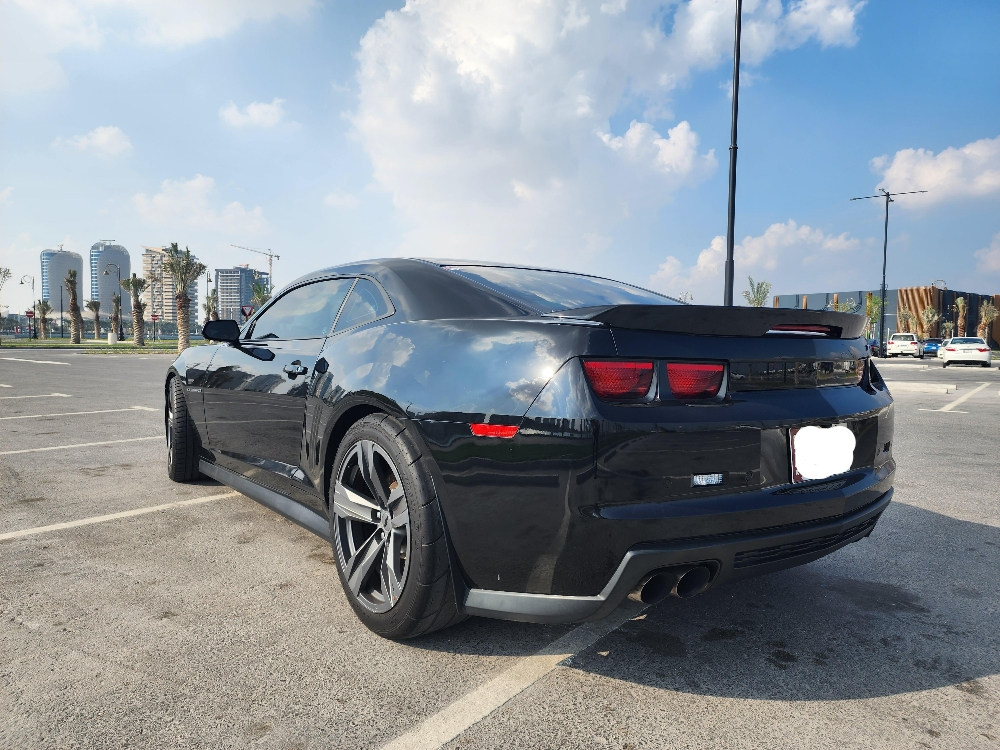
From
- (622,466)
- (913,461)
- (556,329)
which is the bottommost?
(913,461)

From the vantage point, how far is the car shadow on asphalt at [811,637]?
2188 millimetres

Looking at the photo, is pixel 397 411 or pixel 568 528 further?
pixel 397 411

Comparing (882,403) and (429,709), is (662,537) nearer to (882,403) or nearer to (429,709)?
(429,709)

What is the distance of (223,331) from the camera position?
3.83 m

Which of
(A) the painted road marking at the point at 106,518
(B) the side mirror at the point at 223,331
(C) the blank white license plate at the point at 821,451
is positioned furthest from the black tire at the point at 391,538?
(A) the painted road marking at the point at 106,518

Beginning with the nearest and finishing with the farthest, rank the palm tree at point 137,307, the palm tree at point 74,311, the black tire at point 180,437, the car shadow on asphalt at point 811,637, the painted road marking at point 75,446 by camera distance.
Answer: the car shadow on asphalt at point 811,637 < the black tire at point 180,437 < the painted road marking at point 75,446 < the palm tree at point 137,307 < the palm tree at point 74,311

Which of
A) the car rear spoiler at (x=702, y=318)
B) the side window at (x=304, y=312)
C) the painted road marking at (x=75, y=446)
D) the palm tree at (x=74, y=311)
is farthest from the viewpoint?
the palm tree at (x=74, y=311)

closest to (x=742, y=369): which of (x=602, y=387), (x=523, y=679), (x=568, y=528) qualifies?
(x=602, y=387)

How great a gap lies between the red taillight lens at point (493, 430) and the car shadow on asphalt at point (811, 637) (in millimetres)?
798

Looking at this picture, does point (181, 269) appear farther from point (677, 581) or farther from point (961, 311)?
point (961, 311)

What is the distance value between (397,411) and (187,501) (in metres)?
2.63

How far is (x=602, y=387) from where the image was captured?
6.52 feet

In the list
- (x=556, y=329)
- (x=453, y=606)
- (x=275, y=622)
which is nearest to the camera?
(x=556, y=329)

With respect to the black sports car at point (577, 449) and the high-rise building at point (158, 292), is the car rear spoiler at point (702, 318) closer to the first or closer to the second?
the black sports car at point (577, 449)
